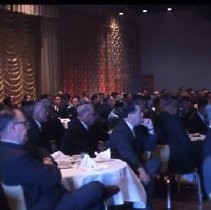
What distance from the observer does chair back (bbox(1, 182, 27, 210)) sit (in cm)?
405

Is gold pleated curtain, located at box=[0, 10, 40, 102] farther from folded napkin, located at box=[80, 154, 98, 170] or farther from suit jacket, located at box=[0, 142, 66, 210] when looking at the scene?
suit jacket, located at box=[0, 142, 66, 210]

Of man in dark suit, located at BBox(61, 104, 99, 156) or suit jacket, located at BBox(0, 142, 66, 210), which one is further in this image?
man in dark suit, located at BBox(61, 104, 99, 156)

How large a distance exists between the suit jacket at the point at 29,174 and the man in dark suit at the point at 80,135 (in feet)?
7.71

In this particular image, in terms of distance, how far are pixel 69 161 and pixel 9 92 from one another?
11690mm

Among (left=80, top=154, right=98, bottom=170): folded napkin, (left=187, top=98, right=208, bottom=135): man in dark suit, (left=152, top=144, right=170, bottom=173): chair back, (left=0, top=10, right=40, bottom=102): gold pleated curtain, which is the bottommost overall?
(left=152, top=144, right=170, bottom=173): chair back

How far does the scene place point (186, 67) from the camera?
26.0 metres

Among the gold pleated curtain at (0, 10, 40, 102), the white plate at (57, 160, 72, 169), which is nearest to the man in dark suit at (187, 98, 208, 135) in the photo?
the white plate at (57, 160, 72, 169)

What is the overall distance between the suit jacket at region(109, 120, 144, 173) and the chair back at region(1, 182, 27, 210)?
1.91 metres

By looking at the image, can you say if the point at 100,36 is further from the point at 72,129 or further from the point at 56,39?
the point at 72,129

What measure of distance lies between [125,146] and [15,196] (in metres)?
1.98

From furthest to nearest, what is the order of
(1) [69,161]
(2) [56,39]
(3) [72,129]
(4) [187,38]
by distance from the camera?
(4) [187,38], (2) [56,39], (3) [72,129], (1) [69,161]

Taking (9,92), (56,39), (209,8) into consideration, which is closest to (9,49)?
(9,92)

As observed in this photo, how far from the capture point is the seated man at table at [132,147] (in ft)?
18.9

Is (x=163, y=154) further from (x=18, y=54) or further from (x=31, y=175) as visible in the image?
(x=18, y=54)
